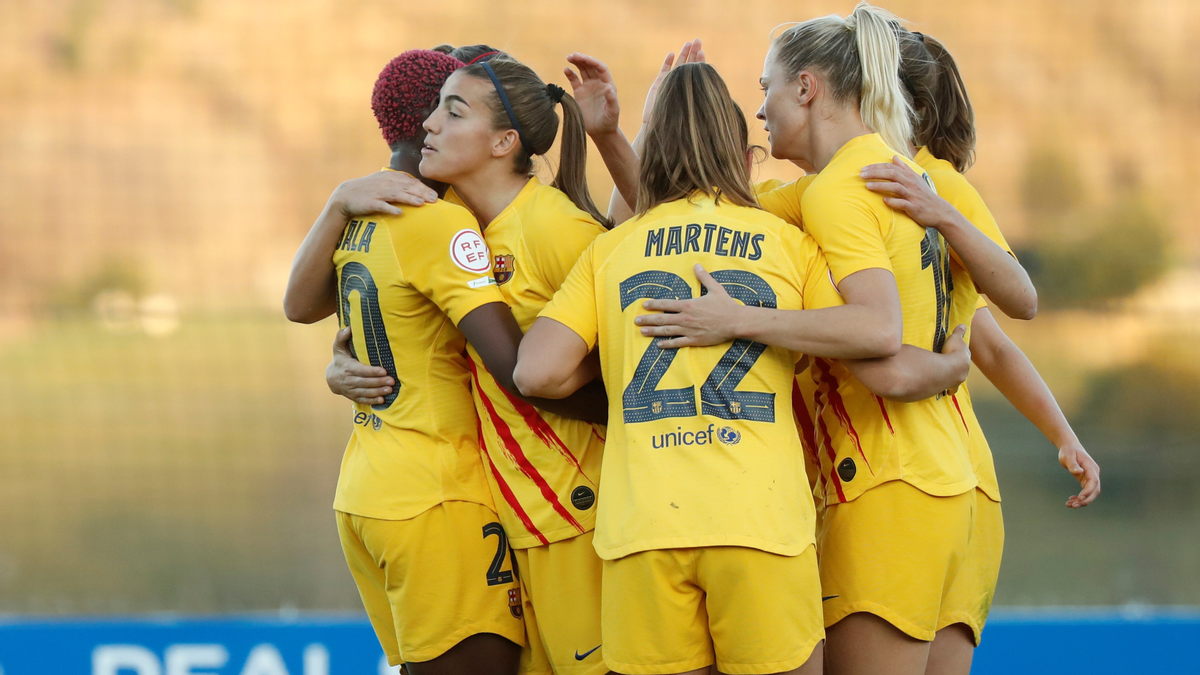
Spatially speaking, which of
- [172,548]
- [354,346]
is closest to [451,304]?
[354,346]

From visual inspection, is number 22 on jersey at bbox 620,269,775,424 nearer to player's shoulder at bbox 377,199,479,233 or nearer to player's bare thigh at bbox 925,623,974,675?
player's shoulder at bbox 377,199,479,233

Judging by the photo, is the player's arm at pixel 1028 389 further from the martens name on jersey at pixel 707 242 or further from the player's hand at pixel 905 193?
the martens name on jersey at pixel 707 242

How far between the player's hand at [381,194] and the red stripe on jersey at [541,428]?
346mm

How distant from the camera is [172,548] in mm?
4562

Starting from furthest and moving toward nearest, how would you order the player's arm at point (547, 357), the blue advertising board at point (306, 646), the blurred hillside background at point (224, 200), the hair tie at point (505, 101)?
1. the blurred hillside background at point (224, 200)
2. the blue advertising board at point (306, 646)
3. the hair tie at point (505, 101)
4. the player's arm at point (547, 357)

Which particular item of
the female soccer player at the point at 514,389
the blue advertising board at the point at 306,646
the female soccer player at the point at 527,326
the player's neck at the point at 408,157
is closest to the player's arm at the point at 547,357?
the female soccer player at the point at 514,389

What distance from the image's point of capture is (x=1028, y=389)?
2285 millimetres

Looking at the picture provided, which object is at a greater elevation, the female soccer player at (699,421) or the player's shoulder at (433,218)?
the player's shoulder at (433,218)

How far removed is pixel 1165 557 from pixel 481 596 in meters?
3.61

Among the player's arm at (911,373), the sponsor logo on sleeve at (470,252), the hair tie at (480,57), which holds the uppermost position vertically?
the hair tie at (480,57)

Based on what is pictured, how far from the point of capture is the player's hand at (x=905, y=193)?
177 cm

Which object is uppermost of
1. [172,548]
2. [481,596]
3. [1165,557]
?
[481,596]

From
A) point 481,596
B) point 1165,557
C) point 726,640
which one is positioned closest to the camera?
point 726,640

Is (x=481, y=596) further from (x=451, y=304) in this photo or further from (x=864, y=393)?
(x=864, y=393)
